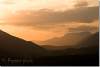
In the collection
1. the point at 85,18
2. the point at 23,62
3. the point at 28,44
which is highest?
the point at 85,18

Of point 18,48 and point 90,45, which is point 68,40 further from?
point 18,48

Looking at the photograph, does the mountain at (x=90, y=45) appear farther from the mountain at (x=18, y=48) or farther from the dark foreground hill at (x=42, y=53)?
the mountain at (x=18, y=48)

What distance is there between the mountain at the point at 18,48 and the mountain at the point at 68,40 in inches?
5.2

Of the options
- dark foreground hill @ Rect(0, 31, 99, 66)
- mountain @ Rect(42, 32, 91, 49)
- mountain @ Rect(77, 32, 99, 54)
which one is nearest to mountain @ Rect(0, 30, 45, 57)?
dark foreground hill @ Rect(0, 31, 99, 66)

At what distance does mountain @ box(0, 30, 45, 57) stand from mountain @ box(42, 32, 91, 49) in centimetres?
13

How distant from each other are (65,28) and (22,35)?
1.75 feet

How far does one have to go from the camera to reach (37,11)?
11.6 feet

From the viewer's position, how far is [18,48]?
3520mm

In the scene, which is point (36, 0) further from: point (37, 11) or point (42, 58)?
point (42, 58)

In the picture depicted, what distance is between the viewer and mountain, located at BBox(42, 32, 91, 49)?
11.1ft

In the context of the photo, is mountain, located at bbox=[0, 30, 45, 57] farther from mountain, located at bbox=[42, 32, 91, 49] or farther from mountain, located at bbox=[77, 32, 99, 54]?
mountain, located at bbox=[77, 32, 99, 54]

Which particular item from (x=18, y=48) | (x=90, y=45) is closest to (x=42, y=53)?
(x=18, y=48)

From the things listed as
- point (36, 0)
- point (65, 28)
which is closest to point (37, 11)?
point (36, 0)

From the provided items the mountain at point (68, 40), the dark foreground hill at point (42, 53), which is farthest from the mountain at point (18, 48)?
the mountain at point (68, 40)
